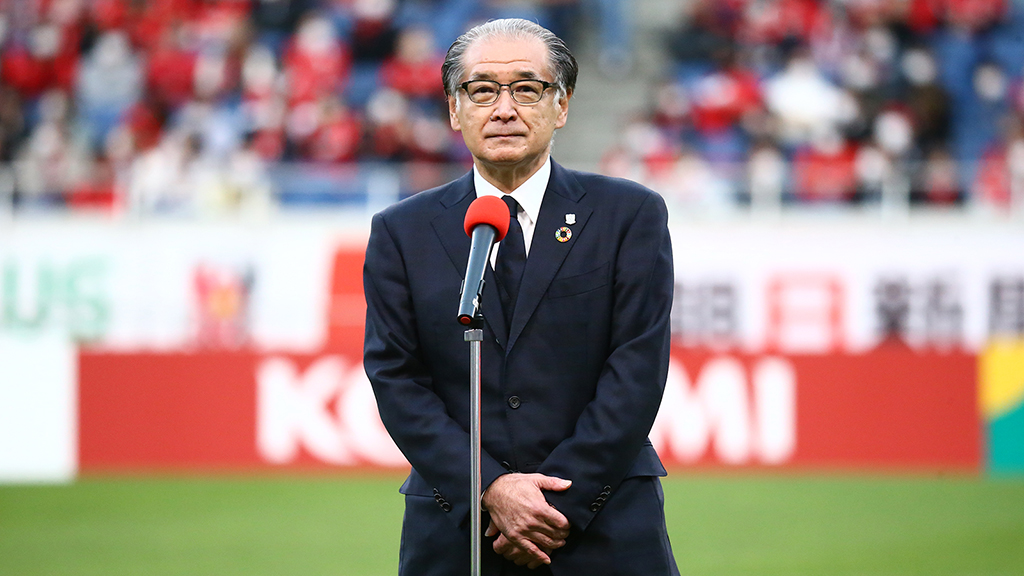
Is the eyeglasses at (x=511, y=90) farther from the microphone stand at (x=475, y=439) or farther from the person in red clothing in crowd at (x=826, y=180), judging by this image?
the person in red clothing in crowd at (x=826, y=180)

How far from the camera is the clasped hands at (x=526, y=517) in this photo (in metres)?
2.58

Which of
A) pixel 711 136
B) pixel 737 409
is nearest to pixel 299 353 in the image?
pixel 737 409

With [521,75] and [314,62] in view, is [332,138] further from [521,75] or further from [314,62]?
[521,75]

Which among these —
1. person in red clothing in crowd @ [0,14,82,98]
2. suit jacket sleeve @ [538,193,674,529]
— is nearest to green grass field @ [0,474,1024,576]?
suit jacket sleeve @ [538,193,674,529]

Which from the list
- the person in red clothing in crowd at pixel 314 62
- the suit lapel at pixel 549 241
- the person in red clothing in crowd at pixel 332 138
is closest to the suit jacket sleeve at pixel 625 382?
the suit lapel at pixel 549 241

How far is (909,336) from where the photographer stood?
1166 cm

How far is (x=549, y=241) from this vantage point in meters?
2.77

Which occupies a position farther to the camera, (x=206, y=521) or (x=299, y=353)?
(x=299, y=353)

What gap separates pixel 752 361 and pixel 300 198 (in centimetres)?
477

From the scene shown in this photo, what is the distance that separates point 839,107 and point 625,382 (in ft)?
35.2

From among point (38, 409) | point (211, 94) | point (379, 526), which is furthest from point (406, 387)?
point (211, 94)

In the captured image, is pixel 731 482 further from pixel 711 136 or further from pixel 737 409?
pixel 711 136

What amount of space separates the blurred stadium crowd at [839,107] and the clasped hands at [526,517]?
373 inches

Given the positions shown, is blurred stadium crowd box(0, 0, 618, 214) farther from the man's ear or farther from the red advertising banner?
the man's ear
